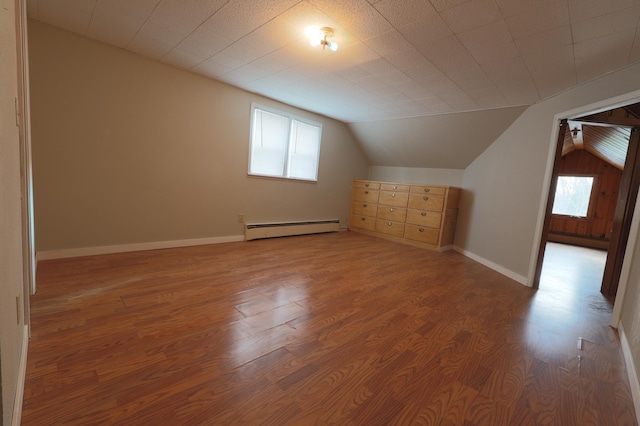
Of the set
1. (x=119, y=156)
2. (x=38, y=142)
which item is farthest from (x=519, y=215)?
(x=38, y=142)

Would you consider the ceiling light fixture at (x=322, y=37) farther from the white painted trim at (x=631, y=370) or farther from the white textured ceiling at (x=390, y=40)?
the white painted trim at (x=631, y=370)

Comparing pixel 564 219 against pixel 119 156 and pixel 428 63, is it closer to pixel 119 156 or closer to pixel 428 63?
pixel 428 63

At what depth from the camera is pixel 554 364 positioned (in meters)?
1.67

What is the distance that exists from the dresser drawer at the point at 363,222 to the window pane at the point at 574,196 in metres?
5.04

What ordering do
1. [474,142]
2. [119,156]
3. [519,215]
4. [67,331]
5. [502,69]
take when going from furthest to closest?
[474,142], [519,215], [119,156], [502,69], [67,331]

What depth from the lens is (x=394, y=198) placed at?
514 centimetres

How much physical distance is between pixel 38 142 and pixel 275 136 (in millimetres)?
2745

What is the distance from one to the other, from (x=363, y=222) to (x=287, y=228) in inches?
67.9

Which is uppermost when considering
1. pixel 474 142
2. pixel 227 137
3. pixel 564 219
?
pixel 474 142

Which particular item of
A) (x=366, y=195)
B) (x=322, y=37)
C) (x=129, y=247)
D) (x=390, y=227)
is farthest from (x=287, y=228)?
(x=322, y=37)

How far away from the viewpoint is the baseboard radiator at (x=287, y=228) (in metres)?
4.27

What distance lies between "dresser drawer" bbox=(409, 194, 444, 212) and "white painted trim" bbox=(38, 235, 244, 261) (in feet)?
9.85

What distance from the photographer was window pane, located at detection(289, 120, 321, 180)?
→ 15.5 feet

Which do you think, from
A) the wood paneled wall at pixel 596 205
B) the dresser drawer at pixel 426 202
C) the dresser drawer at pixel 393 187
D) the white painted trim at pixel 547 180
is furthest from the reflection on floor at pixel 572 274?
the dresser drawer at pixel 393 187
